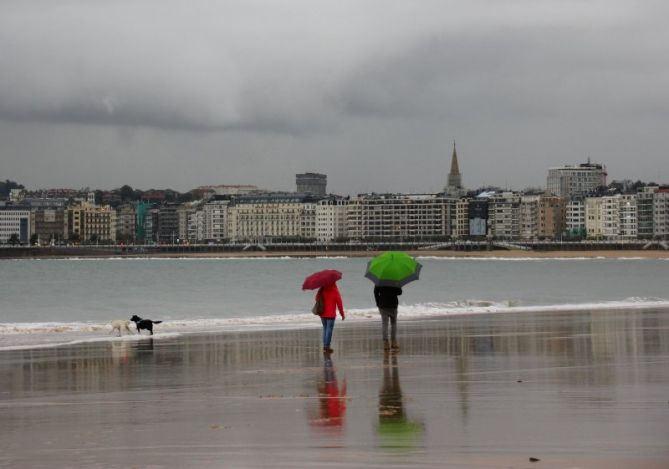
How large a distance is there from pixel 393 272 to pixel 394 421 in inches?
324

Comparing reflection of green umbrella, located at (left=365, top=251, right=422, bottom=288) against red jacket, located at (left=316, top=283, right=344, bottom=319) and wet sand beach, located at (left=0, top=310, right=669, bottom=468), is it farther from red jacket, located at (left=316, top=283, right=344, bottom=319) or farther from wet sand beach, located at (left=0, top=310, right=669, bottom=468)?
wet sand beach, located at (left=0, top=310, right=669, bottom=468)

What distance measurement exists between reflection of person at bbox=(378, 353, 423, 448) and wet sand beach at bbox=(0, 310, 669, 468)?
2cm

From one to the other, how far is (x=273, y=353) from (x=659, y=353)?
5601mm

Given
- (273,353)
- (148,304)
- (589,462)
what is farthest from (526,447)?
(148,304)

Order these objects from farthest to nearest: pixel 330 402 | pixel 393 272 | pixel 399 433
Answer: pixel 393 272 < pixel 330 402 < pixel 399 433

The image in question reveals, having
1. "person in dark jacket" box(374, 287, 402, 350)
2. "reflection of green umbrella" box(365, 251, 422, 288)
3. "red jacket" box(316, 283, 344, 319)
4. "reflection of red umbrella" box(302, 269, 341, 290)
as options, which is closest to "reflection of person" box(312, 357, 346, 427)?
"red jacket" box(316, 283, 344, 319)

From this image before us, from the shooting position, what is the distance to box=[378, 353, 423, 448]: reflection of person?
9.49m

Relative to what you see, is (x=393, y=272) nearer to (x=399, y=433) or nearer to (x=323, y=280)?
(x=323, y=280)

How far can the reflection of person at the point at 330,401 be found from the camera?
10.6 metres

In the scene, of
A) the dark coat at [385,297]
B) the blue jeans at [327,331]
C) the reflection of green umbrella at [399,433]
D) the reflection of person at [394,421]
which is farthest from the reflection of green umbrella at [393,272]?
the reflection of green umbrella at [399,433]

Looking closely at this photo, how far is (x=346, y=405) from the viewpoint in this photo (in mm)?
11664

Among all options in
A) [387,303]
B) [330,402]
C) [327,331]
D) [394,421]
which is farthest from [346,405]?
[387,303]

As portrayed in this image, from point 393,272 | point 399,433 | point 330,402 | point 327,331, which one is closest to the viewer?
point 399,433

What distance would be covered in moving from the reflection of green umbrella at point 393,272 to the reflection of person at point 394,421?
15.1ft
